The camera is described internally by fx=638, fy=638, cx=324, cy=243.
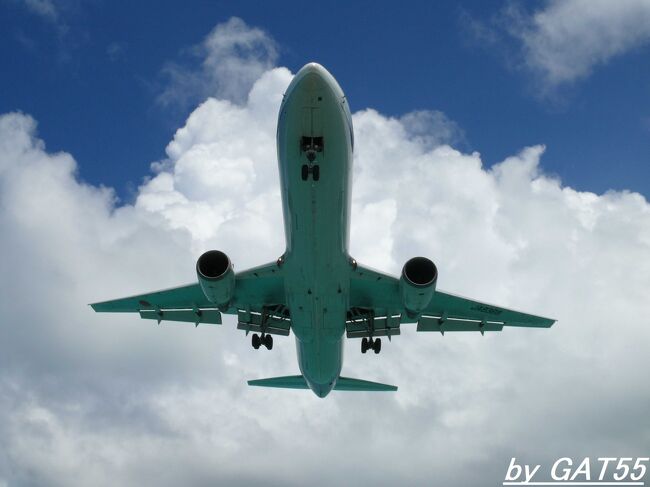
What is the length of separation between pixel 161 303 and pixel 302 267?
877cm

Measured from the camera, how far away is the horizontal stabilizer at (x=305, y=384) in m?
29.0

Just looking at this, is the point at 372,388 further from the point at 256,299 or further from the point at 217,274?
the point at 217,274

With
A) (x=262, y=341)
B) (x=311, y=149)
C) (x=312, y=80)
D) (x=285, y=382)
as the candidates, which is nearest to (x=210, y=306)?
(x=262, y=341)

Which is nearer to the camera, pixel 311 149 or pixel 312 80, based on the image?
pixel 312 80

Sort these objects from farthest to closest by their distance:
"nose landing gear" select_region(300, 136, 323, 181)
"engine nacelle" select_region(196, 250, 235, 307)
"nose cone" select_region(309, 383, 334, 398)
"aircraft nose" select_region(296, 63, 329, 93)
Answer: "nose cone" select_region(309, 383, 334, 398), "engine nacelle" select_region(196, 250, 235, 307), "nose landing gear" select_region(300, 136, 323, 181), "aircraft nose" select_region(296, 63, 329, 93)

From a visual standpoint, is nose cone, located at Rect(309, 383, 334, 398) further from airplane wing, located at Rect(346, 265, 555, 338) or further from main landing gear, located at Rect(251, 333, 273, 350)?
main landing gear, located at Rect(251, 333, 273, 350)

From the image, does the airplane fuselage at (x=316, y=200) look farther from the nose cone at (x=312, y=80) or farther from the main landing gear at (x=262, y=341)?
the main landing gear at (x=262, y=341)

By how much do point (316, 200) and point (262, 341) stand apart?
9.95m

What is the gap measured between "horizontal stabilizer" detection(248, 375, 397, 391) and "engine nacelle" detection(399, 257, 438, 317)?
9602mm

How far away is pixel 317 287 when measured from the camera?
20531 millimetres

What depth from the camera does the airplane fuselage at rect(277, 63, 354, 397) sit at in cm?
1627

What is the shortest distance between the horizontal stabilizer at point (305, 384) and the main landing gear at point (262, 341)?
3.13 metres

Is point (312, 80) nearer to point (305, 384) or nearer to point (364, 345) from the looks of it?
point (364, 345)

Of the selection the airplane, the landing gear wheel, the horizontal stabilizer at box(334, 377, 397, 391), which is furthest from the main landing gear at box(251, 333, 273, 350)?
the horizontal stabilizer at box(334, 377, 397, 391)
